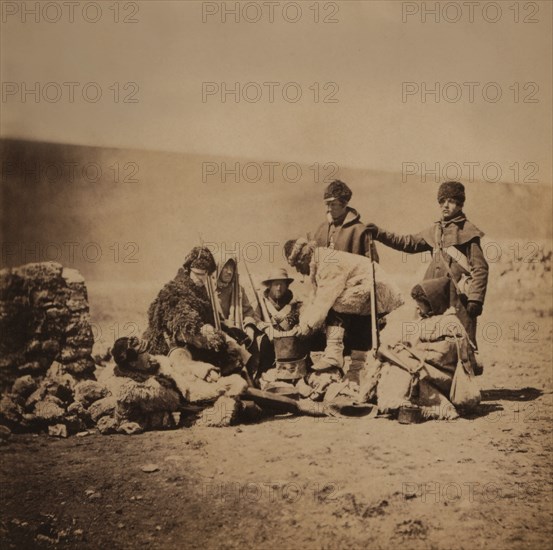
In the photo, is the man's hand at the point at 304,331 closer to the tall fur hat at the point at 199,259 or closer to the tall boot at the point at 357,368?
the tall boot at the point at 357,368

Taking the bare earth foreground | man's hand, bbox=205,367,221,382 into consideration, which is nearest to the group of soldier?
man's hand, bbox=205,367,221,382

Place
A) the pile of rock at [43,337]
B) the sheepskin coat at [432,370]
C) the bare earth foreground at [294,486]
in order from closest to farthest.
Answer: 1. the bare earth foreground at [294,486]
2. the sheepskin coat at [432,370]
3. the pile of rock at [43,337]

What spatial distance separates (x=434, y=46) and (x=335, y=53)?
2.55 feet

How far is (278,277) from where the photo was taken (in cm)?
592

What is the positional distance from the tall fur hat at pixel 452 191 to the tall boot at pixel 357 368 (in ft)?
4.45

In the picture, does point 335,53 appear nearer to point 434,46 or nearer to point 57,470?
point 434,46

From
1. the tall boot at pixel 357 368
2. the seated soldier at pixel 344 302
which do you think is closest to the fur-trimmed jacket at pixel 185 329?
the seated soldier at pixel 344 302

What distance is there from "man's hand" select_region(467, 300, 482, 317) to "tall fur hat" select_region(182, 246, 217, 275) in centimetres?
201

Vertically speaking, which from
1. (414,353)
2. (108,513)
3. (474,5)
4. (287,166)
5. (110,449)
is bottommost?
(108,513)

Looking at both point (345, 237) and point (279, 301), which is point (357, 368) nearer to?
point (279, 301)

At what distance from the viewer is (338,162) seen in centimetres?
593

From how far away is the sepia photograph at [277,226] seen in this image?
577 centimetres

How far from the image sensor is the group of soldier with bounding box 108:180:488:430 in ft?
19.0

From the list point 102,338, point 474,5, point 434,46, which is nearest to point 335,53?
point 434,46
